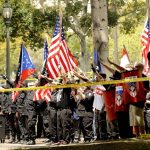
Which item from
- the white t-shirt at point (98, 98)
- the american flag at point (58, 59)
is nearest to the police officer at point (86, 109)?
the white t-shirt at point (98, 98)

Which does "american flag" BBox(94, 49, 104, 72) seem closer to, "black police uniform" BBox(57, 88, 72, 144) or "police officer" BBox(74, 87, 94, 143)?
"police officer" BBox(74, 87, 94, 143)

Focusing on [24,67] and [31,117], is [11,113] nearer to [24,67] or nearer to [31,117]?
[31,117]

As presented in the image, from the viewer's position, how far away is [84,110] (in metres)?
16.3

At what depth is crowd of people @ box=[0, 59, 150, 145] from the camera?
12.7 metres

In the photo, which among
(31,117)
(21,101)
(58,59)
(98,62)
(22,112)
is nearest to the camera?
(58,59)

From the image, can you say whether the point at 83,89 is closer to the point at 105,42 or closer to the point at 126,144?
the point at 105,42

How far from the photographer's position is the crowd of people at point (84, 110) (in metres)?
12.7

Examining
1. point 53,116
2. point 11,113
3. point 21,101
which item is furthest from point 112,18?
point 53,116

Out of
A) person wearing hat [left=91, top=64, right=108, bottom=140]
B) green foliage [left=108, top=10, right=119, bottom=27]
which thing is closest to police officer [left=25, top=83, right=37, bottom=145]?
person wearing hat [left=91, top=64, right=108, bottom=140]

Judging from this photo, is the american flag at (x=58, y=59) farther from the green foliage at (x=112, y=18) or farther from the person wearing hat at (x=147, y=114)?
the green foliage at (x=112, y=18)

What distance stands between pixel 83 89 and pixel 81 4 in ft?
62.4

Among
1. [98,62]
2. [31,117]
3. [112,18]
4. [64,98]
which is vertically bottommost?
[31,117]

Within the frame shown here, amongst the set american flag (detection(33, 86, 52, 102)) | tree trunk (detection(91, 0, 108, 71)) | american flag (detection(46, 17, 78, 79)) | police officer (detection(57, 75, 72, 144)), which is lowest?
police officer (detection(57, 75, 72, 144))

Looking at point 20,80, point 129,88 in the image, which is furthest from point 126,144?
point 20,80
